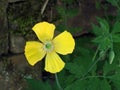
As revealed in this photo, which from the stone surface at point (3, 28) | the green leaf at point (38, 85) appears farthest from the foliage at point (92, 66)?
the stone surface at point (3, 28)

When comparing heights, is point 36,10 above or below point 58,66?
below

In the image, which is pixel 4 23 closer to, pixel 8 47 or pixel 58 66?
pixel 8 47

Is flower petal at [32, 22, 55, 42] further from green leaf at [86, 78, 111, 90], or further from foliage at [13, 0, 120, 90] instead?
green leaf at [86, 78, 111, 90]

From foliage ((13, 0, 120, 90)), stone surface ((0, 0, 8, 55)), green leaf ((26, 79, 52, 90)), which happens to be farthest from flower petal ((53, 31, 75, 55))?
stone surface ((0, 0, 8, 55))

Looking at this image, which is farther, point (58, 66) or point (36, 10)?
point (36, 10)

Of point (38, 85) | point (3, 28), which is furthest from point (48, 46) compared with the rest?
point (3, 28)

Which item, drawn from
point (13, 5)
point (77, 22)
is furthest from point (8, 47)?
point (77, 22)
